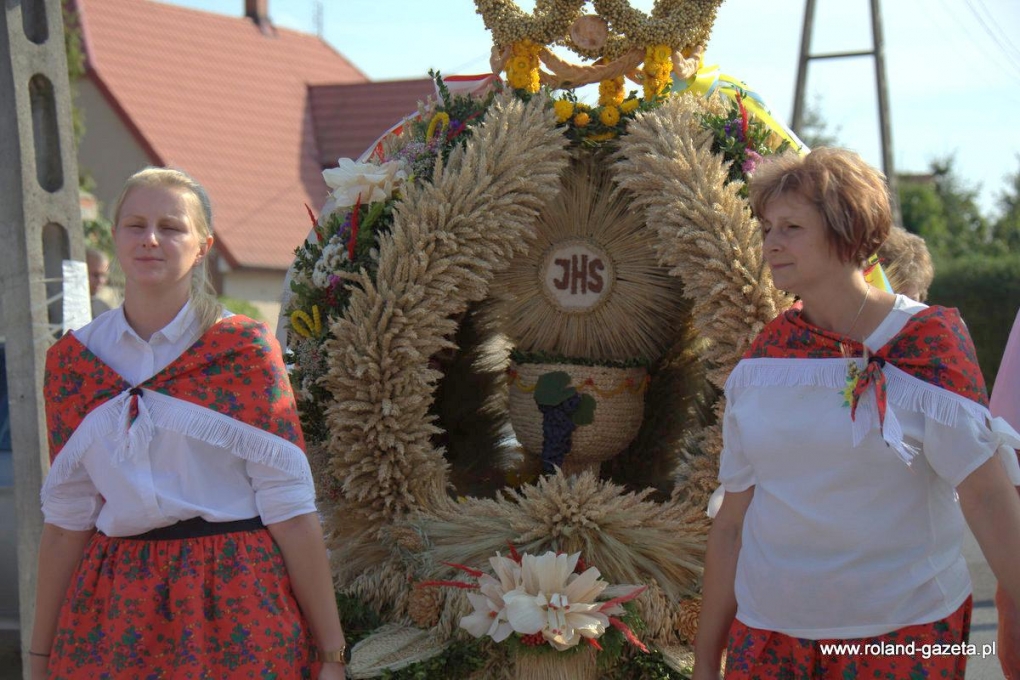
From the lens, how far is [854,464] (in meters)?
2.15

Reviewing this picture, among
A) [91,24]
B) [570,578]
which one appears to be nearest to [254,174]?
[91,24]

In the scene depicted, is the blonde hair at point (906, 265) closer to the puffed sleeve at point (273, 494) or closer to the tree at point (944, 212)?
the puffed sleeve at point (273, 494)

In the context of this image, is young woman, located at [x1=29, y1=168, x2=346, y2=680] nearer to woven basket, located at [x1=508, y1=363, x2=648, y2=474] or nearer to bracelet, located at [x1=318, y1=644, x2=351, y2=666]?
bracelet, located at [x1=318, y1=644, x2=351, y2=666]

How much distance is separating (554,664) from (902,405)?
1.16 m

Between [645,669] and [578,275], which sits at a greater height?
[578,275]

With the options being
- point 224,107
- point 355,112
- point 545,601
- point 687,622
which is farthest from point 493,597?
point 355,112

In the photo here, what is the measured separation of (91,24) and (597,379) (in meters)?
16.7

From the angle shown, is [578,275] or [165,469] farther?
[578,275]

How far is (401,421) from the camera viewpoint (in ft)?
10.5

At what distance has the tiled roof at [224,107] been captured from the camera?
55.5ft

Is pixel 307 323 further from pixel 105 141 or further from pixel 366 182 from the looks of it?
pixel 105 141

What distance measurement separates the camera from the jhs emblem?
11.9 feet

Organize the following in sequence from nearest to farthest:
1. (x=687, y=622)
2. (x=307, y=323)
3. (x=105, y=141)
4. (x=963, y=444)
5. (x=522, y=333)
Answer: (x=963, y=444) → (x=687, y=622) → (x=307, y=323) → (x=522, y=333) → (x=105, y=141)

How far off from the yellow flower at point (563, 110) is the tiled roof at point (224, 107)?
1266 cm
